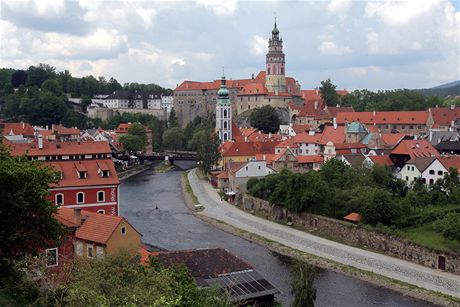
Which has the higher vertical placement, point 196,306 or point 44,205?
point 44,205

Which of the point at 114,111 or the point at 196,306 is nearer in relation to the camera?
the point at 196,306

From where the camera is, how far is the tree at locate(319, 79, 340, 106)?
3398 inches

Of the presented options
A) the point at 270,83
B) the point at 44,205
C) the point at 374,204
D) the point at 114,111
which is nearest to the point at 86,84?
the point at 114,111

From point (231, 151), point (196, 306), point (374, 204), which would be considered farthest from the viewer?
point (231, 151)

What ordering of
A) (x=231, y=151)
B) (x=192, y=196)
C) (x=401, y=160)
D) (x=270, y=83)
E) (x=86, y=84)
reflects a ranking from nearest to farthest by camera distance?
(x=401, y=160)
(x=192, y=196)
(x=231, y=151)
(x=270, y=83)
(x=86, y=84)

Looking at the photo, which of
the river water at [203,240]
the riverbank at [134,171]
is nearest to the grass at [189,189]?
the river water at [203,240]

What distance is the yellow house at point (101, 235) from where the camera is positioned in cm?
1972

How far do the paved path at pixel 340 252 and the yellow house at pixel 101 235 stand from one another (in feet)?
38.5

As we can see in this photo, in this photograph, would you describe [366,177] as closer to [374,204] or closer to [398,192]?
[398,192]

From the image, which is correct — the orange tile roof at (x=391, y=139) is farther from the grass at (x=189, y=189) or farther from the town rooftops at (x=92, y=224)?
the town rooftops at (x=92, y=224)

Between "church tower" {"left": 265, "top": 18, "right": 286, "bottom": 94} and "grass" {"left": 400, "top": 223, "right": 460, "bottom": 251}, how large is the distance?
59487 millimetres

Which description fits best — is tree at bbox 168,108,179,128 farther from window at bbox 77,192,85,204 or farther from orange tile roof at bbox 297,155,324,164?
window at bbox 77,192,85,204

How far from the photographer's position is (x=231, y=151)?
5294cm

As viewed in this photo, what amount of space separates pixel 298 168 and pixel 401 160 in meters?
8.48
